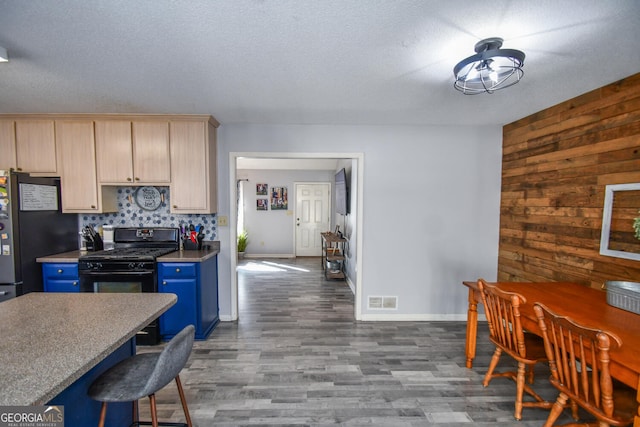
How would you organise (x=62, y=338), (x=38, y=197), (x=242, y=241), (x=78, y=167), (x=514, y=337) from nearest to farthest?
(x=62, y=338)
(x=514, y=337)
(x=38, y=197)
(x=78, y=167)
(x=242, y=241)

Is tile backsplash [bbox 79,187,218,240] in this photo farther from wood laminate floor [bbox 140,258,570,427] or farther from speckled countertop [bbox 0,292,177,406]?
speckled countertop [bbox 0,292,177,406]

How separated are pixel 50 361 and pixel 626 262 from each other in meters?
3.32

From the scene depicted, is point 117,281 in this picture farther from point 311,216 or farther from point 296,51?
point 311,216

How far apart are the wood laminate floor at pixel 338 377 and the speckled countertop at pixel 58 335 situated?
0.94 meters

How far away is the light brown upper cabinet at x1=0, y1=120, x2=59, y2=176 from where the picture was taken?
9.03 feet

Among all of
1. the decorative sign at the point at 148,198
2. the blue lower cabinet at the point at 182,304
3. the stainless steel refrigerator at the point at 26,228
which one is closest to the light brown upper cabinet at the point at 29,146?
the stainless steel refrigerator at the point at 26,228

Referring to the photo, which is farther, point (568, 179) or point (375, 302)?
point (375, 302)

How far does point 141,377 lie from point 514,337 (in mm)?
2230

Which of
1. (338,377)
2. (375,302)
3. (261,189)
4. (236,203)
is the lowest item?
(338,377)

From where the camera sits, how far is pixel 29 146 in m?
2.78

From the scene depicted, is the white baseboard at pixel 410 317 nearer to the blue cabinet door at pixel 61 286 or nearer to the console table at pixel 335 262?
the console table at pixel 335 262

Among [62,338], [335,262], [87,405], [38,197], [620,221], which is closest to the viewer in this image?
[62,338]

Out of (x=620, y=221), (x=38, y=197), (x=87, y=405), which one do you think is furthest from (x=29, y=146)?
(x=620, y=221)

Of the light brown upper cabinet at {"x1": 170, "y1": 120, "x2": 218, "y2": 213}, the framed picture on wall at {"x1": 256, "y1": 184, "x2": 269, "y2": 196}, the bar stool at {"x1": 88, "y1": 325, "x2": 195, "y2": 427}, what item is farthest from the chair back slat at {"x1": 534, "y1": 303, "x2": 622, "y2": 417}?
the framed picture on wall at {"x1": 256, "y1": 184, "x2": 269, "y2": 196}
